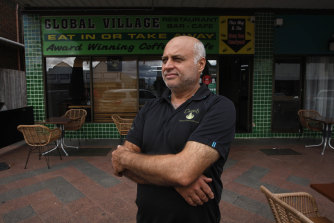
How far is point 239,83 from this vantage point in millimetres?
8531

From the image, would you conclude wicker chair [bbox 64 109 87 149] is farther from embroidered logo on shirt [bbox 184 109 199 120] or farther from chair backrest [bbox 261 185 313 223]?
chair backrest [bbox 261 185 313 223]

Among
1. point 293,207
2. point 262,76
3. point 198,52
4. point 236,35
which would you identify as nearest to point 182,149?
point 198,52

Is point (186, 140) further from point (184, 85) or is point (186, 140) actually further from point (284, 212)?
point (284, 212)

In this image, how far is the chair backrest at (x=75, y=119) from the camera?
626 centimetres

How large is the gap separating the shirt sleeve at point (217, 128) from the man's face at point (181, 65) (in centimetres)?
25

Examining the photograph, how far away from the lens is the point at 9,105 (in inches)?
350

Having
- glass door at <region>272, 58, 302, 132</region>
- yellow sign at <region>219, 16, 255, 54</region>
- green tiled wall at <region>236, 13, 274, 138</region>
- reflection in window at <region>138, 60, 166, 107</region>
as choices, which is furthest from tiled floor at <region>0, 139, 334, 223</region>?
yellow sign at <region>219, 16, 255, 54</region>

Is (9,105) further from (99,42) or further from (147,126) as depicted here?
(147,126)

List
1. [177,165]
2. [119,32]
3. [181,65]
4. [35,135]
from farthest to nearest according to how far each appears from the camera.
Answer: [119,32] < [35,135] < [181,65] < [177,165]

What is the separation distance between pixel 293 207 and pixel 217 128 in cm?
122

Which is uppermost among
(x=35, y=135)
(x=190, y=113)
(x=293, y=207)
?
(x=190, y=113)

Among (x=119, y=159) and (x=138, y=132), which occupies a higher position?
(x=138, y=132)

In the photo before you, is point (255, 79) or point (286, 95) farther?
point (286, 95)

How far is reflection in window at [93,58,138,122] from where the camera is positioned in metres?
7.21
